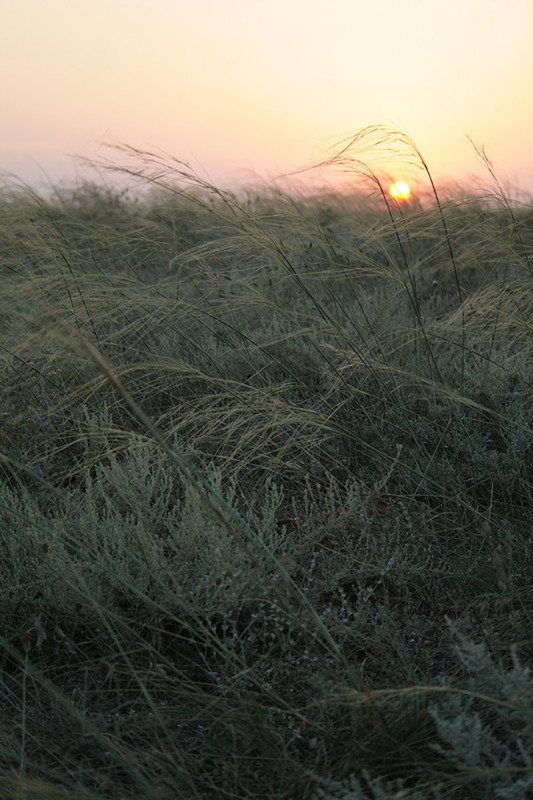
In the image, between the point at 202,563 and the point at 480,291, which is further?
the point at 480,291

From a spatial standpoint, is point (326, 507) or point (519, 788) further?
point (326, 507)

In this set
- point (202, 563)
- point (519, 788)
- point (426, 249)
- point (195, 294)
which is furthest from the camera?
point (426, 249)


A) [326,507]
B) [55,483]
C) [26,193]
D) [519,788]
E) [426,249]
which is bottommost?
[519,788]

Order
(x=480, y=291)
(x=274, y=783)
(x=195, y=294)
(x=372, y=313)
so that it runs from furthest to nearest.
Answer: (x=195, y=294)
(x=372, y=313)
(x=480, y=291)
(x=274, y=783)

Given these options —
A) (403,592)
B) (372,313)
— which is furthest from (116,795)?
(372,313)

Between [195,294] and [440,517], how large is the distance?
7.59ft

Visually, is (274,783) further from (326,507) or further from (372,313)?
(372,313)

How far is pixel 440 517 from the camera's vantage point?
1957 mm

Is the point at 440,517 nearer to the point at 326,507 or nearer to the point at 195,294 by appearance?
the point at 326,507

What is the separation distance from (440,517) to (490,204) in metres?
1.15

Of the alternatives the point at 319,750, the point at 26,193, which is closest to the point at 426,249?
the point at 26,193

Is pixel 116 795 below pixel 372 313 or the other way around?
below

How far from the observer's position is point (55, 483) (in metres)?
2.22

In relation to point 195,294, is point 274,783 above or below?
below
